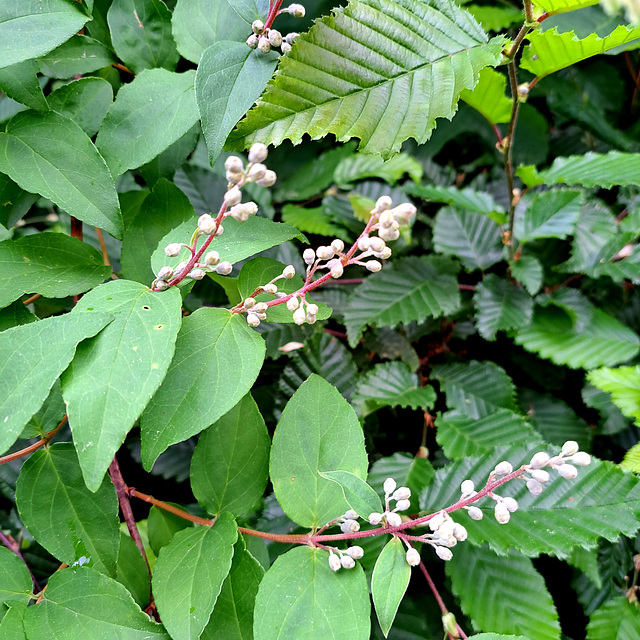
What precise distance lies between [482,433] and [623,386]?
0.75 ft

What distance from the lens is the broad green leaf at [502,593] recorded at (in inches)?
28.7

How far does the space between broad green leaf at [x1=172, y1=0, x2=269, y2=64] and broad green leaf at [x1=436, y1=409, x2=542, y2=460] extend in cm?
66

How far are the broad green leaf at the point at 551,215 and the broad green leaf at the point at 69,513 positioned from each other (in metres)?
0.82

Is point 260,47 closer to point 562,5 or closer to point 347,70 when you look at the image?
point 347,70

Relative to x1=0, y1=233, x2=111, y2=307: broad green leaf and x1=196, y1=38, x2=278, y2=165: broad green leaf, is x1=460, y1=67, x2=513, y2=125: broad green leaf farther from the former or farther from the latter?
x1=0, y1=233, x2=111, y2=307: broad green leaf

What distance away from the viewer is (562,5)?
2.08 ft

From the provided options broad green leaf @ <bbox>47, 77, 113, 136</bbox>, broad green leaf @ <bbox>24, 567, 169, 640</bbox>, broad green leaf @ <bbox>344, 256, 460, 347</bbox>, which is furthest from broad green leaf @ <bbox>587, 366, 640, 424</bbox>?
broad green leaf @ <bbox>47, 77, 113, 136</bbox>

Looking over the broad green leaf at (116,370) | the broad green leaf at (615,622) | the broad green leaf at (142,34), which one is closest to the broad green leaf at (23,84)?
the broad green leaf at (142,34)

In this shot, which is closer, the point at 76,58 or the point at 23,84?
the point at 23,84

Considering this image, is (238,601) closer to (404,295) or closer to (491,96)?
(404,295)

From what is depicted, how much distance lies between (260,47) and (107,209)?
0.26 m

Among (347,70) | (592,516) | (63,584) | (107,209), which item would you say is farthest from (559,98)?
(63,584)

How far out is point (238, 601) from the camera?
0.58 metres

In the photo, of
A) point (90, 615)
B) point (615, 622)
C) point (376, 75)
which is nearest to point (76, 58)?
point (376, 75)
